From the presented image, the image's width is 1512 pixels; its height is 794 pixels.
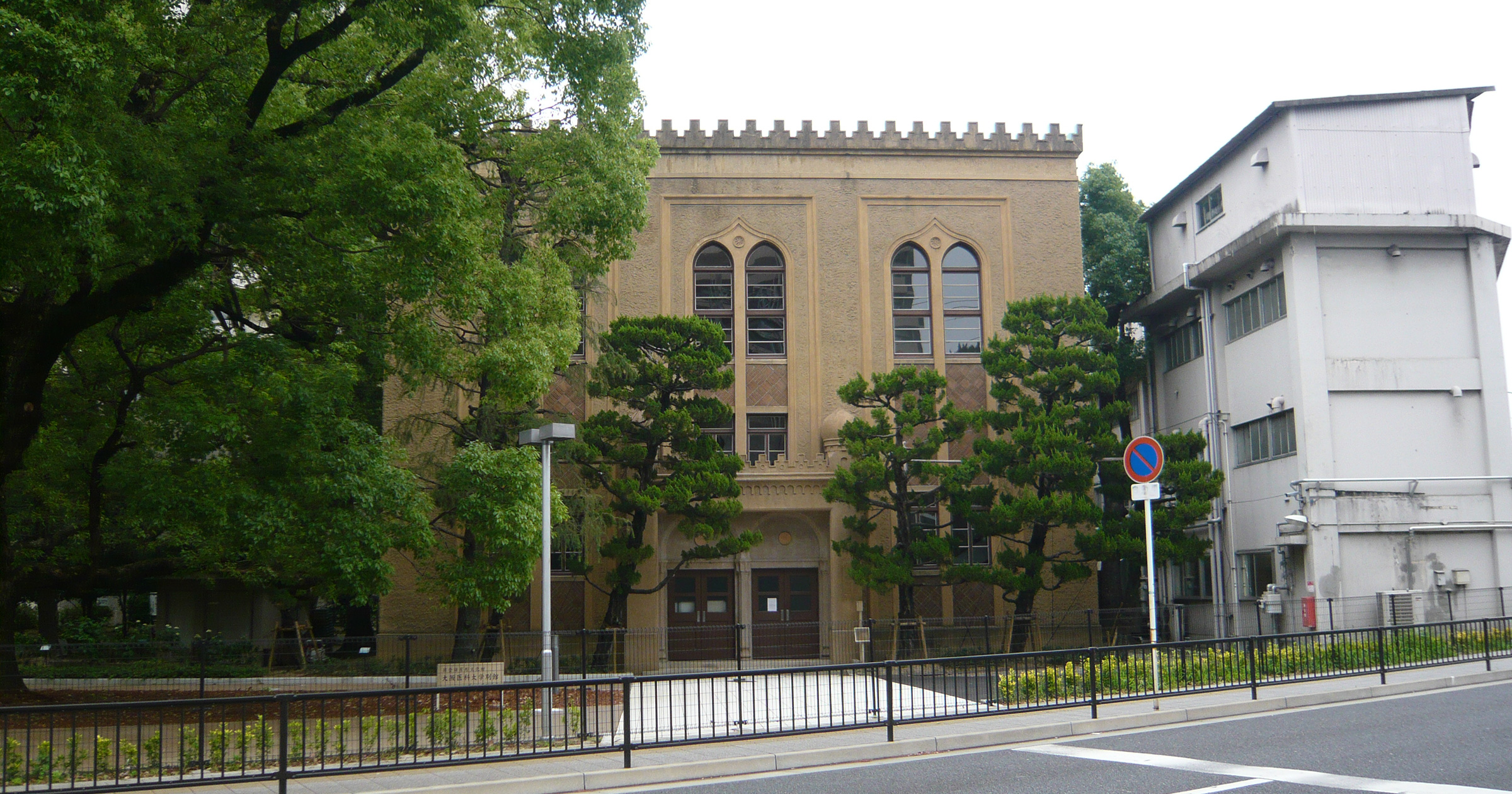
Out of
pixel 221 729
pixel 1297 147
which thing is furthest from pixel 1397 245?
pixel 221 729

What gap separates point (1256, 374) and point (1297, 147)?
5.87 metres

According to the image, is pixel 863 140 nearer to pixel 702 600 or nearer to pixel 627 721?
pixel 702 600

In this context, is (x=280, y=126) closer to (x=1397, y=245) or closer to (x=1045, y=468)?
(x=1045, y=468)

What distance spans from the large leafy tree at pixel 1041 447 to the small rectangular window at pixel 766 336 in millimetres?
6598

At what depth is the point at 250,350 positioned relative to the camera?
16.1 metres

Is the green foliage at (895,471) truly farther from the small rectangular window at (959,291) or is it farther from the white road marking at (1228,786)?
the white road marking at (1228,786)

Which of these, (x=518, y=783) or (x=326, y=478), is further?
(x=326, y=478)

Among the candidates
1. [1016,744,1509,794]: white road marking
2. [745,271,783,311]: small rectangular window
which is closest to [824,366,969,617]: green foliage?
[745,271,783,311]: small rectangular window

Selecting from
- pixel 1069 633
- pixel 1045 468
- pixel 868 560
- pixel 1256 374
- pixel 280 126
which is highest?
pixel 280 126

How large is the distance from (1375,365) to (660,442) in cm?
1772

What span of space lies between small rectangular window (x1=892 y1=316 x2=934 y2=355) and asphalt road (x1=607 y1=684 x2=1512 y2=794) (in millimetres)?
19665

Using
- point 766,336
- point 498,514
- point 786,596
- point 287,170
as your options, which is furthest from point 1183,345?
point 287,170

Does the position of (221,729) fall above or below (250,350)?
below

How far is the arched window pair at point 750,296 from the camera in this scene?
106 feet
